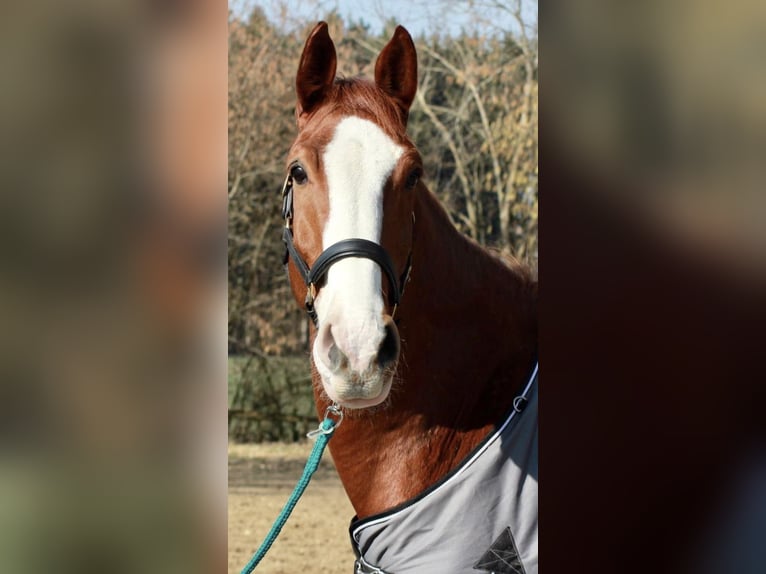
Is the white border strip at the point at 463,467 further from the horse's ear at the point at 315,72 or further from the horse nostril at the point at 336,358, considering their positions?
the horse's ear at the point at 315,72

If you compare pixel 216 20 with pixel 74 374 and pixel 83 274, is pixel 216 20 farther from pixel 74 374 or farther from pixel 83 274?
pixel 74 374

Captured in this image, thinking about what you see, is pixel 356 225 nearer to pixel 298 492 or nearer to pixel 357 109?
pixel 357 109

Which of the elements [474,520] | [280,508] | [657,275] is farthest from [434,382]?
[280,508]

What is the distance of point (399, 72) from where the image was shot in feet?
6.16

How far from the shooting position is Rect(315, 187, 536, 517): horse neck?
1899 millimetres

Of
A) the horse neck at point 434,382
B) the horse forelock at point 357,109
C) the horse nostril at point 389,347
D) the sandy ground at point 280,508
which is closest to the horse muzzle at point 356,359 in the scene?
the horse nostril at point 389,347

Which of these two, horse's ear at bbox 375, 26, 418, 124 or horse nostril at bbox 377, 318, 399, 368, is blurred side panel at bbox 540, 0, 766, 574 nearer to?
horse nostril at bbox 377, 318, 399, 368

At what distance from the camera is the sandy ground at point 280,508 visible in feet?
17.4

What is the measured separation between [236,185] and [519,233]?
223 centimetres

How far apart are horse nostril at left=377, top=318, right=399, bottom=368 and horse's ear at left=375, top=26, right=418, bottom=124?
56 cm

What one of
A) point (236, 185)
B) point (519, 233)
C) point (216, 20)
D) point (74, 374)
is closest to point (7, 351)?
point (74, 374)

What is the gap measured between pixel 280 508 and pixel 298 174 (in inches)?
164

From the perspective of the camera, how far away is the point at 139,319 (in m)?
0.97

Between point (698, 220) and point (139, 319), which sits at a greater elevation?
point (698, 220)
